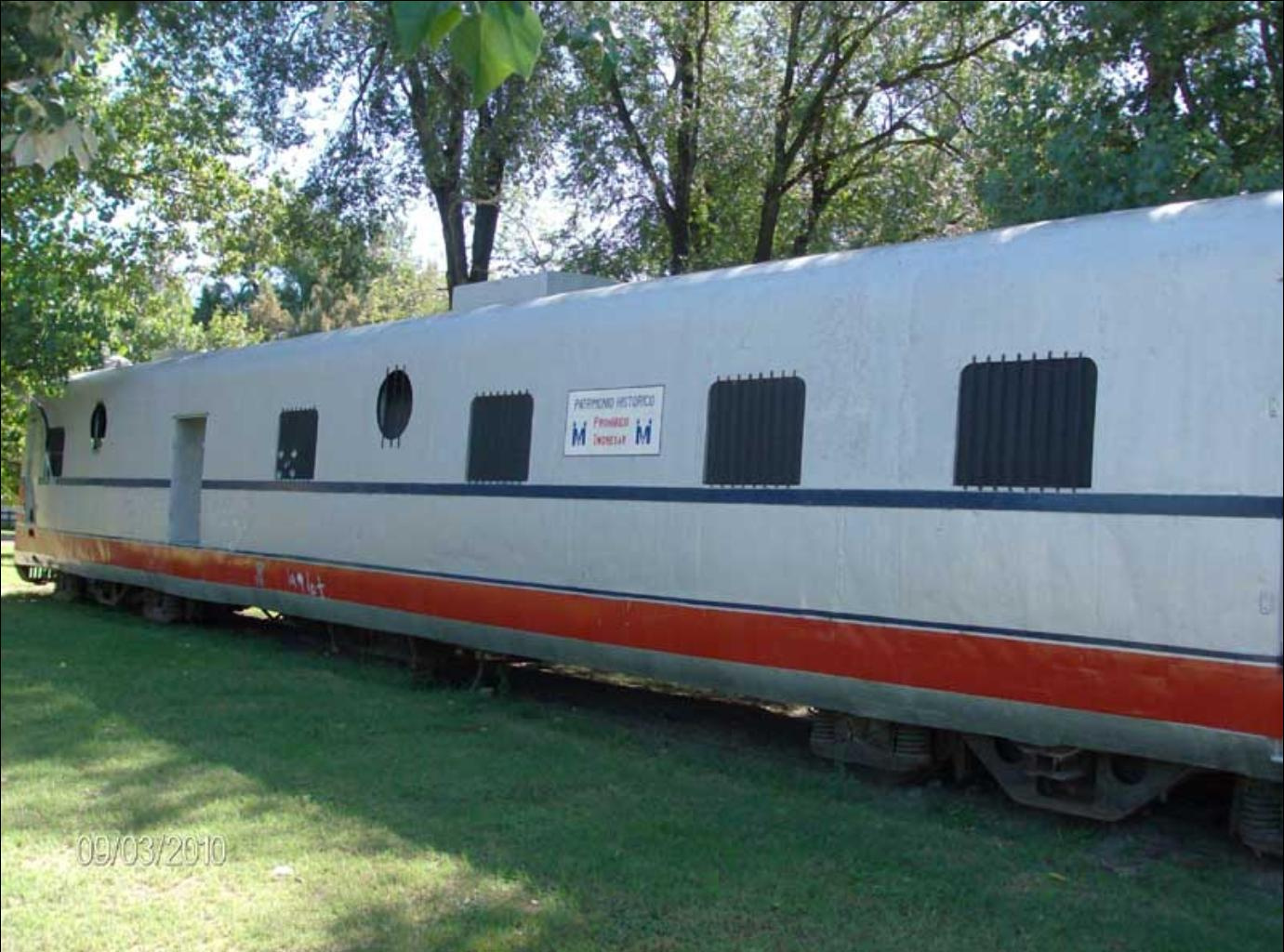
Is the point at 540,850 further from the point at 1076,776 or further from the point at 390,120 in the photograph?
the point at 390,120

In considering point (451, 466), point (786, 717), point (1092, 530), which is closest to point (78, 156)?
point (1092, 530)

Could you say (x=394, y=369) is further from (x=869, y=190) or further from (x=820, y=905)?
(x=869, y=190)

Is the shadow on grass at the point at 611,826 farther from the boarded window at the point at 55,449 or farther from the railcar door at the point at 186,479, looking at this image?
the boarded window at the point at 55,449

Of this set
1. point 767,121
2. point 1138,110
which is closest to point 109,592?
point 767,121

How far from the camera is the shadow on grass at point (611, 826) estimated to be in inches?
191

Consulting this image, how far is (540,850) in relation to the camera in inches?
223

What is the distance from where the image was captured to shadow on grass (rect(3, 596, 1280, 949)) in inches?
191

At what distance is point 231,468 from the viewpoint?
12047 mm

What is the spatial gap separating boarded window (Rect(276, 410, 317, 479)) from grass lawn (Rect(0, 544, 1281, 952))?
2.92 metres

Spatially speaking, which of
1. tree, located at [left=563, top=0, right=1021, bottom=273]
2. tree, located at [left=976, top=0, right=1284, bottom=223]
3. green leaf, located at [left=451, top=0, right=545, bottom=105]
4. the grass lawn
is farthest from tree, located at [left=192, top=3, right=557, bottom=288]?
green leaf, located at [left=451, top=0, right=545, bottom=105]

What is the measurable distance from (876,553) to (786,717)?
2.81 meters

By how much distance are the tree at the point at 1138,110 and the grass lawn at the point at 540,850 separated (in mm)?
4664

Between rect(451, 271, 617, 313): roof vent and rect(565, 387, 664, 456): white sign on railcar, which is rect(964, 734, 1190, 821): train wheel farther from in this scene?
rect(451, 271, 617, 313): roof vent

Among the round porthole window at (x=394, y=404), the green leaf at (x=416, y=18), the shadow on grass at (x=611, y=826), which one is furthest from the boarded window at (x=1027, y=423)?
the round porthole window at (x=394, y=404)
